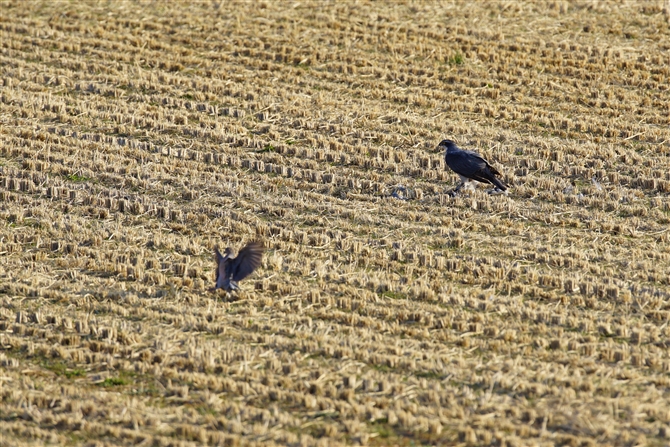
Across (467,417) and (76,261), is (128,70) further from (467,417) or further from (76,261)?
(467,417)

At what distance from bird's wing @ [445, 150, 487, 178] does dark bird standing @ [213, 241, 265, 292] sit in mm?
3842

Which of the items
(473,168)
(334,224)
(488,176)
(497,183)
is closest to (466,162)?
(473,168)

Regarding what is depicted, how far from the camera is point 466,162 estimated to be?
11.9 meters

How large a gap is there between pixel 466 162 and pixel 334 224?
1.98 metres

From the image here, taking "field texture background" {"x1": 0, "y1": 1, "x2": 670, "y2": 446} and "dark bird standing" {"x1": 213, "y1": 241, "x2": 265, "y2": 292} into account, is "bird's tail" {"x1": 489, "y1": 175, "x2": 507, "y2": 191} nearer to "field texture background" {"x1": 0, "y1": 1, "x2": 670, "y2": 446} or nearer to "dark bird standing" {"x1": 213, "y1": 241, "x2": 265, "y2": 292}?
"field texture background" {"x1": 0, "y1": 1, "x2": 670, "y2": 446}

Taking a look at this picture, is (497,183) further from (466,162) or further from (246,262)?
(246,262)

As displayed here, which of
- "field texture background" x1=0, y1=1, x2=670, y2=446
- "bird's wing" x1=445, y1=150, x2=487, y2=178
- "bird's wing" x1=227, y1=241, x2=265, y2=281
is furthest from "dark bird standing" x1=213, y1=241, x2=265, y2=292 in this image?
"bird's wing" x1=445, y1=150, x2=487, y2=178

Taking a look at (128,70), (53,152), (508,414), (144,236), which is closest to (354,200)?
(144,236)

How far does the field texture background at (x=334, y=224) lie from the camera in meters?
7.38

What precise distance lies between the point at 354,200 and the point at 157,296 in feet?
12.4

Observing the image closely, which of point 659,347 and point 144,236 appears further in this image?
point 144,236

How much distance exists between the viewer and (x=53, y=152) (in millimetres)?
13484

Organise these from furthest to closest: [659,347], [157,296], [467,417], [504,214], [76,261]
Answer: [504,214], [76,261], [157,296], [659,347], [467,417]

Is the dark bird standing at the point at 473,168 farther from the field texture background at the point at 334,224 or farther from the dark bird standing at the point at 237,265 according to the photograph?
the dark bird standing at the point at 237,265
